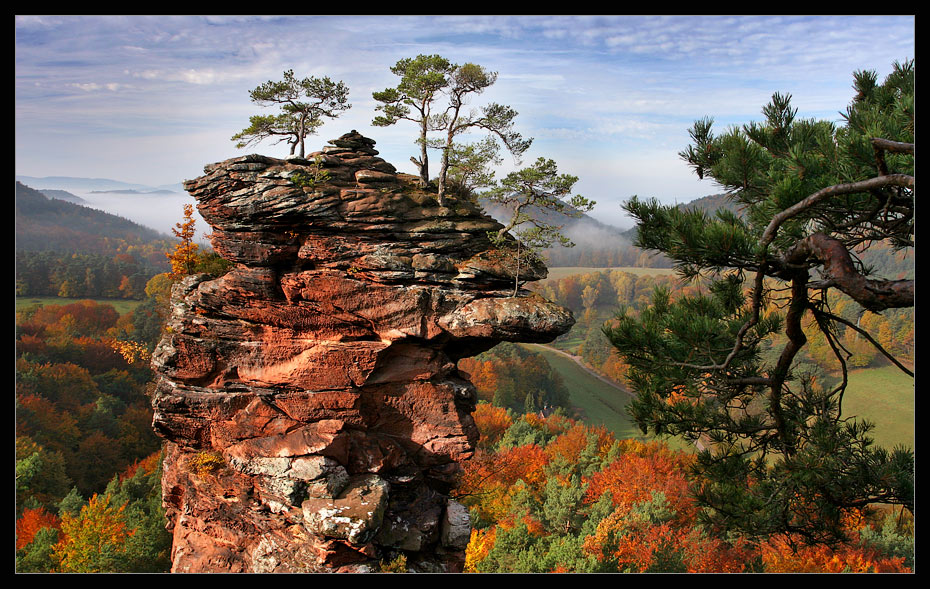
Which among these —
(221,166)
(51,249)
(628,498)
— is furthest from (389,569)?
(51,249)

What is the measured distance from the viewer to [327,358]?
33.1 feet

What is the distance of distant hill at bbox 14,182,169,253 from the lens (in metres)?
42.7

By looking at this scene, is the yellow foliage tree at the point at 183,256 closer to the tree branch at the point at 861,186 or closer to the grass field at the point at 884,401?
the tree branch at the point at 861,186

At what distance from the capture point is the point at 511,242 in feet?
32.7

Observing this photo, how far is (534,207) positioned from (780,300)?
16.7ft

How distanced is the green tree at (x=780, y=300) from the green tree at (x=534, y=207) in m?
3.31

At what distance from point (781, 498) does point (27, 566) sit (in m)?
22.6

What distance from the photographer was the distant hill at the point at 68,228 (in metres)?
42.7

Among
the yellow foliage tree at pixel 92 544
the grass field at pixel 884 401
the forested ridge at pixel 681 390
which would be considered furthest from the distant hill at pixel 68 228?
the grass field at pixel 884 401

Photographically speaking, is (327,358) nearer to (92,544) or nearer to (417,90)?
(417,90)

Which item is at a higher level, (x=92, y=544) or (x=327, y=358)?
(x=327, y=358)

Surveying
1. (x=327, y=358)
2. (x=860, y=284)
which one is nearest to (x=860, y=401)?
(x=327, y=358)

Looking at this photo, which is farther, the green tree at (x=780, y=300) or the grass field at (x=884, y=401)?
the grass field at (x=884, y=401)

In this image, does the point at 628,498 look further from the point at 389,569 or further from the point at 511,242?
the point at 511,242
